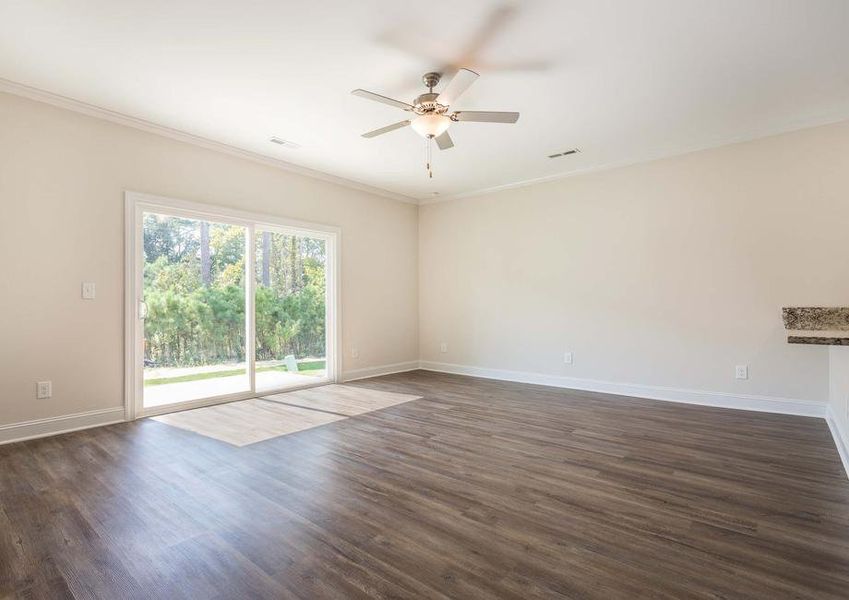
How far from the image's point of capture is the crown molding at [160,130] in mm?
3258

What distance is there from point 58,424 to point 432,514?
3.28m

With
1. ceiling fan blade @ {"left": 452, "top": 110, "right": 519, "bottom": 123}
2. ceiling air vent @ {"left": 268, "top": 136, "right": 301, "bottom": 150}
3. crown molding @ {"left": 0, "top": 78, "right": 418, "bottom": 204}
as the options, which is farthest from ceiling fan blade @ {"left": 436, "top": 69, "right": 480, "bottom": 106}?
crown molding @ {"left": 0, "top": 78, "right": 418, "bottom": 204}

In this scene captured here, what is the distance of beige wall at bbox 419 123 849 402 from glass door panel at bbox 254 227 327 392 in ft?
6.52

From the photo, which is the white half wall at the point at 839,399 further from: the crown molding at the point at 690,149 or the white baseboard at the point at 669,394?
the crown molding at the point at 690,149

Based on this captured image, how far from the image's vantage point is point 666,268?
4543mm

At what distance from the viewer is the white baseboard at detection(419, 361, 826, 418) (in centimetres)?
385

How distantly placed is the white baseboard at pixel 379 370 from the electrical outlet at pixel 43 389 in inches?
117

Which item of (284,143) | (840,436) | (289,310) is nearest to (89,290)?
(289,310)

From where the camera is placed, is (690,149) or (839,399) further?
(690,149)

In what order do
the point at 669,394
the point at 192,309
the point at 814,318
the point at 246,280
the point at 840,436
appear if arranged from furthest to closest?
the point at 246,280
the point at 669,394
the point at 192,309
the point at 814,318
the point at 840,436

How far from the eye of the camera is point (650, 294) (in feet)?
15.3

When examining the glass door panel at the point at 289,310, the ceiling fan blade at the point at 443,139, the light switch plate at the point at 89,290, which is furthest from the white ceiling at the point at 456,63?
the light switch plate at the point at 89,290

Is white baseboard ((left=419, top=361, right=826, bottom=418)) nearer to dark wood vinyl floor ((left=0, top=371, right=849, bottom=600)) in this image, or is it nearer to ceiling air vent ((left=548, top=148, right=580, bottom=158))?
dark wood vinyl floor ((left=0, top=371, right=849, bottom=600))

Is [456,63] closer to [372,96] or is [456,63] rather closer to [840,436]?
[372,96]
